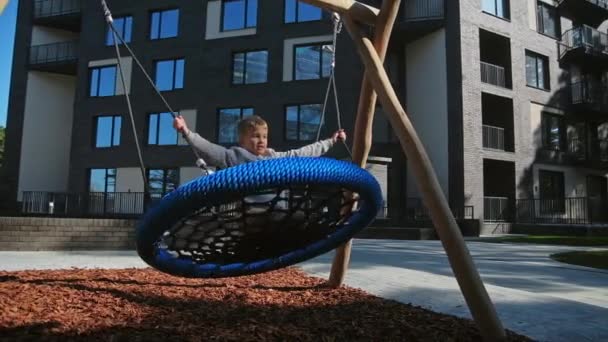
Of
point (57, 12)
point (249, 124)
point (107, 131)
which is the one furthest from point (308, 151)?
point (57, 12)

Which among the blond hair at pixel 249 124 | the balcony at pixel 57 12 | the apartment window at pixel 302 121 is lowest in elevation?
the blond hair at pixel 249 124

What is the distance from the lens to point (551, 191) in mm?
25312

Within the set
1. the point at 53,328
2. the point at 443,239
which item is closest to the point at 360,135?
the point at 443,239

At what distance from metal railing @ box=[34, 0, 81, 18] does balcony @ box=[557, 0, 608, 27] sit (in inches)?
1142

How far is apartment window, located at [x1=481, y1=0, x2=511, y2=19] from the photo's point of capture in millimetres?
24045

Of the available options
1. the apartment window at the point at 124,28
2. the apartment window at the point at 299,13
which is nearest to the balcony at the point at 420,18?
the apartment window at the point at 299,13

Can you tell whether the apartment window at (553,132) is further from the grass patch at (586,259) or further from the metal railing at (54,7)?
the metal railing at (54,7)

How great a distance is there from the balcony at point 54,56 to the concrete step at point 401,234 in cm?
2360

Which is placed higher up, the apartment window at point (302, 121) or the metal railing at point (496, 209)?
the apartment window at point (302, 121)

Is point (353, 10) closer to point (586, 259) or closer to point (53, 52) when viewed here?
point (586, 259)

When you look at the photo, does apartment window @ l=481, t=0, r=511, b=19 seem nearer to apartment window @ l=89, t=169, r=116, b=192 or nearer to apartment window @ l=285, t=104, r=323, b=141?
apartment window @ l=285, t=104, r=323, b=141

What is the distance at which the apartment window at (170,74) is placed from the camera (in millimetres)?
28109

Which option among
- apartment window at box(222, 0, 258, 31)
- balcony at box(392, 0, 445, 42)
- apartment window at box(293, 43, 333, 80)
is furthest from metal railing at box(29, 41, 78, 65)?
balcony at box(392, 0, 445, 42)

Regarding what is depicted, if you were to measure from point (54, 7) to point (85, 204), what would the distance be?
13.6m
